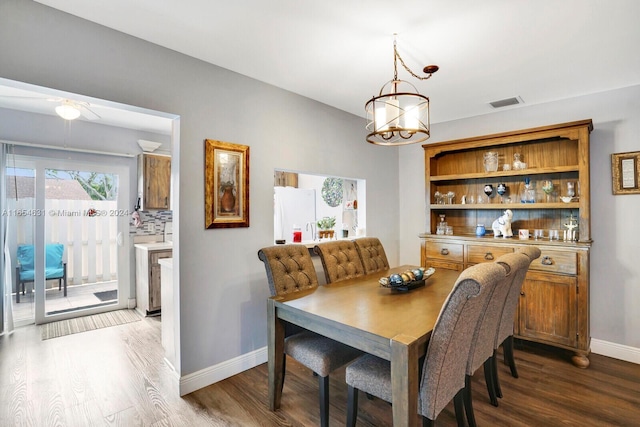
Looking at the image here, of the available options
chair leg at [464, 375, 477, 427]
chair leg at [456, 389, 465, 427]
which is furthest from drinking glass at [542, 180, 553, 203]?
chair leg at [456, 389, 465, 427]

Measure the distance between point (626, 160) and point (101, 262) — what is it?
6.16 m

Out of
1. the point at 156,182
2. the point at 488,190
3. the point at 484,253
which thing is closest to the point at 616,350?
the point at 484,253

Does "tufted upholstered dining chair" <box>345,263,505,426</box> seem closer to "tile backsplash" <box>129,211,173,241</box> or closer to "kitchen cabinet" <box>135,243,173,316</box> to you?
"kitchen cabinet" <box>135,243,173,316</box>

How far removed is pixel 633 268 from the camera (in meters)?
2.94

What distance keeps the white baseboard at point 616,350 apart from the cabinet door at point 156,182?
208 inches

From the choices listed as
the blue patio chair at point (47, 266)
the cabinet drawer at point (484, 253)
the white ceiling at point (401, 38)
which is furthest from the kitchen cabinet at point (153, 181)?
the cabinet drawer at point (484, 253)

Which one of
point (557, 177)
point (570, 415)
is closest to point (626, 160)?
point (557, 177)

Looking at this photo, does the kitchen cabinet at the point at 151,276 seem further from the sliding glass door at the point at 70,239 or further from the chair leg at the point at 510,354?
the chair leg at the point at 510,354

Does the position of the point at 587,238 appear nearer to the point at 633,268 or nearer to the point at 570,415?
the point at 633,268

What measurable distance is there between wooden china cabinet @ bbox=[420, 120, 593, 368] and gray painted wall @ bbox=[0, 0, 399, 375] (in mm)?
1566

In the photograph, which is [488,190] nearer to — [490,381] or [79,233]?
[490,381]

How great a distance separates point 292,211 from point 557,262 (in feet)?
10.9

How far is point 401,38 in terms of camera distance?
85.6 inches

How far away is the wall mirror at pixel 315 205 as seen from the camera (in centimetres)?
417
